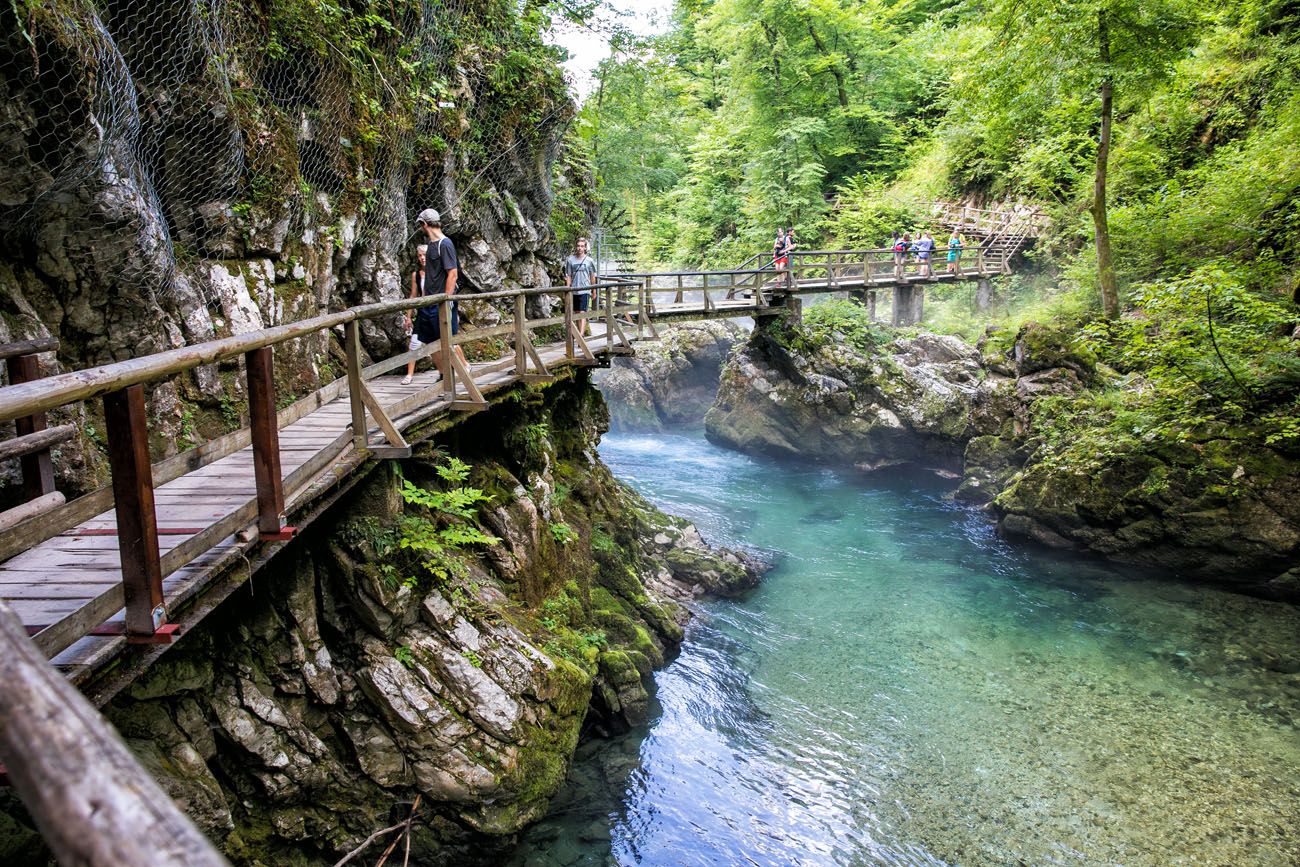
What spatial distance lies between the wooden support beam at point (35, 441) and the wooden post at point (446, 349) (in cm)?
267

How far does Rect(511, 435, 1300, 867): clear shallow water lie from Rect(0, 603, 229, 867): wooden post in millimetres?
6269

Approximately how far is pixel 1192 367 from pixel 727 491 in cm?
1049

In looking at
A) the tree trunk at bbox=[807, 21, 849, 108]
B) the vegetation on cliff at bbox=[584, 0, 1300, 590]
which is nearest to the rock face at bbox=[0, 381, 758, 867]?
the vegetation on cliff at bbox=[584, 0, 1300, 590]

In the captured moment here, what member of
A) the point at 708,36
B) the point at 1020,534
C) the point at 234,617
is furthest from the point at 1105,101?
the point at 708,36

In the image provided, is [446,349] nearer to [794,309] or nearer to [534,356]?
[534,356]

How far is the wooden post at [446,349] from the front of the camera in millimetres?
6355

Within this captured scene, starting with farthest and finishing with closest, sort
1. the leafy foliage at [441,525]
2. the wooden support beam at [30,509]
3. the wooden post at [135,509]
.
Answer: the leafy foliage at [441,525]
the wooden support beam at [30,509]
the wooden post at [135,509]

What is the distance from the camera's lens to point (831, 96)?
29.0 metres

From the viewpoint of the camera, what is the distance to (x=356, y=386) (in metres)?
5.12

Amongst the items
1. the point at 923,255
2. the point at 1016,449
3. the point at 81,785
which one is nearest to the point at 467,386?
the point at 81,785

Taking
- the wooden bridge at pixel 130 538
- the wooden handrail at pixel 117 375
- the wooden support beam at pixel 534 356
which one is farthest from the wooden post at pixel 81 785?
the wooden support beam at pixel 534 356

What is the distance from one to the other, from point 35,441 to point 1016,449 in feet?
55.8

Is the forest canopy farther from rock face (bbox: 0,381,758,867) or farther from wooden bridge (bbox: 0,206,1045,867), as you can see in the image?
wooden bridge (bbox: 0,206,1045,867)

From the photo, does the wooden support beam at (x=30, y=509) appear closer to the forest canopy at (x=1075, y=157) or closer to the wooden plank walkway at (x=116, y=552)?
the wooden plank walkway at (x=116, y=552)
